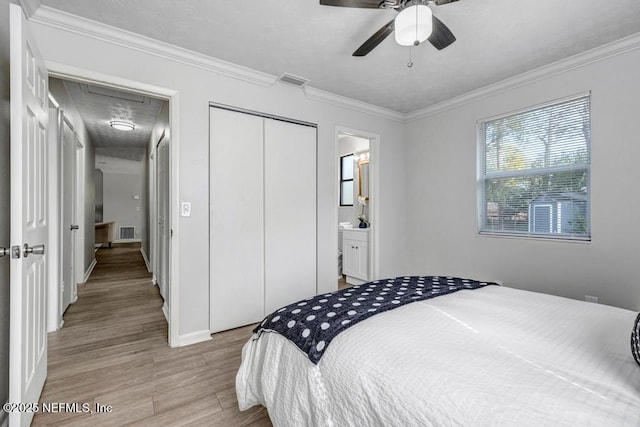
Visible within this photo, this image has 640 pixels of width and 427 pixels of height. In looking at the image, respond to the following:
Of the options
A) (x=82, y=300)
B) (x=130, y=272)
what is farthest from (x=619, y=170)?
(x=130, y=272)

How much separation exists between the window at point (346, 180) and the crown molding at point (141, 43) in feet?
8.28

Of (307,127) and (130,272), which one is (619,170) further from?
(130,272)

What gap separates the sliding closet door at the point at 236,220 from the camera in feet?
8.99

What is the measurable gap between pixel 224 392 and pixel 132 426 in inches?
19.5

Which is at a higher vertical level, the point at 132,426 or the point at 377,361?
the point at 377,361

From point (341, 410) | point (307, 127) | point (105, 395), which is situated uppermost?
point (307, 127)

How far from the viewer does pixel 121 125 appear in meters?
4.72

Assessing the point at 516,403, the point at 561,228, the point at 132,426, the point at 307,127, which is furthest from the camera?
the point at 307,127

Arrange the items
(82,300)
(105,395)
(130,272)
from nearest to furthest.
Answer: (105,395)
(82,300)
(130,272)

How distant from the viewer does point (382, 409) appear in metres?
0.92

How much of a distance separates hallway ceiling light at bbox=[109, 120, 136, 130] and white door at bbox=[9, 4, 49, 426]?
3.15 meters

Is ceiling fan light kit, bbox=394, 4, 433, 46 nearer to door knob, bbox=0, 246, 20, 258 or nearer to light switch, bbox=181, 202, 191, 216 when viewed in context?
light switch, bbox=181, 202, 191, 216

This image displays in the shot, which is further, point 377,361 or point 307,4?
point 307,4

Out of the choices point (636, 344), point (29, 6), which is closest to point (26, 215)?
point (29, 6)
